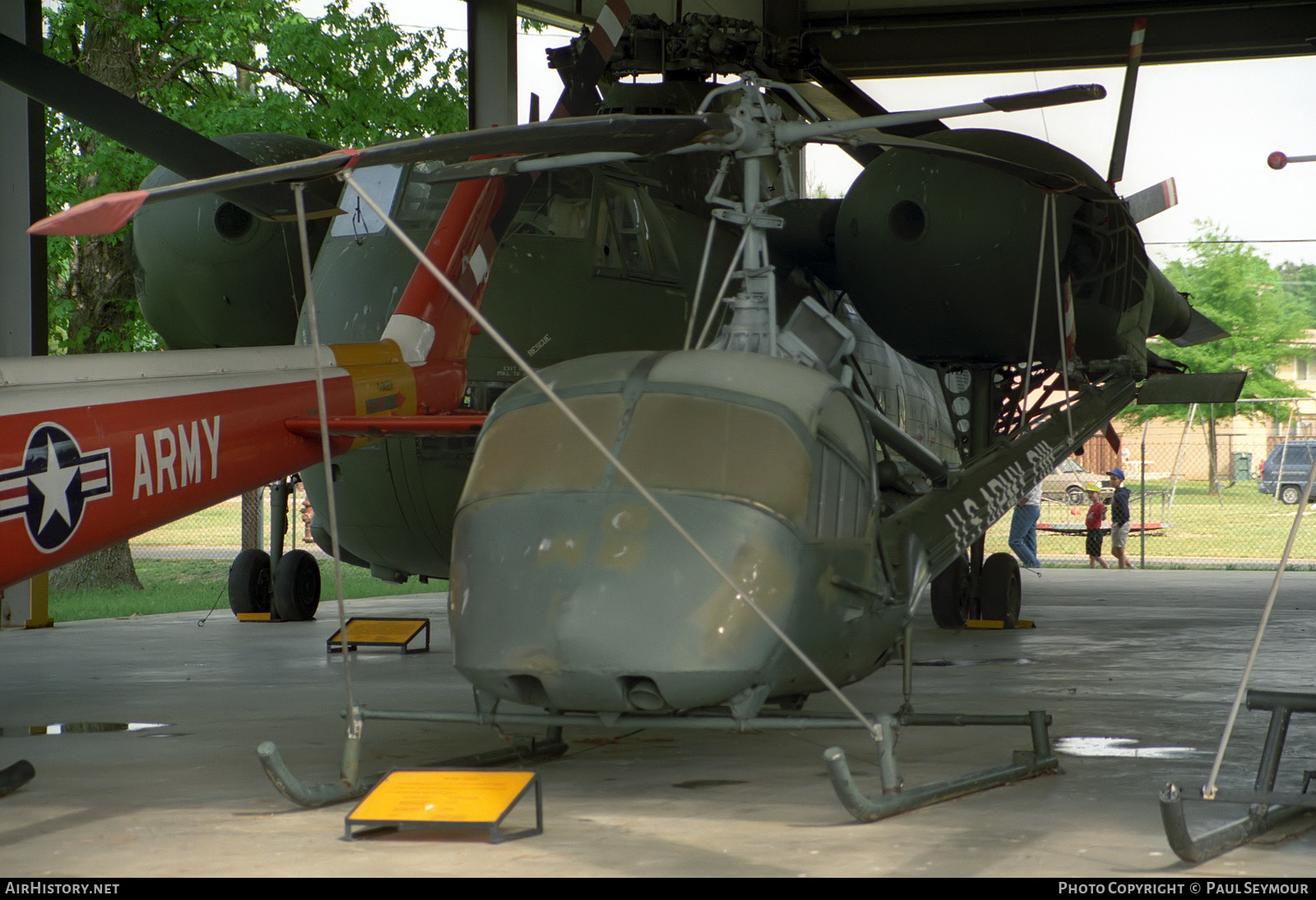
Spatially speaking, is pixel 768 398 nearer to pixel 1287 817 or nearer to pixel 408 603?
pixel 1287 817

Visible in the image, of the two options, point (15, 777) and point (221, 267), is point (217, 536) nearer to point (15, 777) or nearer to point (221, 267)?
point (221, 267)

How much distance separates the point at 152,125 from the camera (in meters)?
6.27

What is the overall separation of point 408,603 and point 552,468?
38.5ft

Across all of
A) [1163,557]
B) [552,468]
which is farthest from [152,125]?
[1163,557]

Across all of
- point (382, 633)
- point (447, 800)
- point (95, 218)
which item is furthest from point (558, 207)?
point (95, 218)

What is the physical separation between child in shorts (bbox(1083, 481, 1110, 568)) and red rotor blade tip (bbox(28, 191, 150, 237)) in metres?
20.2

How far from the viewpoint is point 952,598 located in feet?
41.2

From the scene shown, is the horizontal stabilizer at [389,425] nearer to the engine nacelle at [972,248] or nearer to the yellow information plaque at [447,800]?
the yellow information plaque at [447,800]

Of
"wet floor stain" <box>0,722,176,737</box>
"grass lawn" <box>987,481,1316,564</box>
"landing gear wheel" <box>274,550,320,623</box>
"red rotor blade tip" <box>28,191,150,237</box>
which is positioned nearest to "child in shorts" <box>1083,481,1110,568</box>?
"grass lawn" <box>987,481,1316,564</box>

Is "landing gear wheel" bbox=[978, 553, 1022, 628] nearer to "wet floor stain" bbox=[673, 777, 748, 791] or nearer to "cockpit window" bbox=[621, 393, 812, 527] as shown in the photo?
"wet floor stain" bbox=[673, 777, 748, 791]

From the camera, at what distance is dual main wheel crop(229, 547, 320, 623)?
529 inches

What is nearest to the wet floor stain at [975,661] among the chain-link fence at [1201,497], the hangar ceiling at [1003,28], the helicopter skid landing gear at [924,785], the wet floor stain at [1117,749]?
the wet floor stain at [1117,749]

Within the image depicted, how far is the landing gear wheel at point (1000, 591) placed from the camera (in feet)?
41.4

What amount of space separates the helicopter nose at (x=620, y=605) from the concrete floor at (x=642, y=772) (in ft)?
1.59
